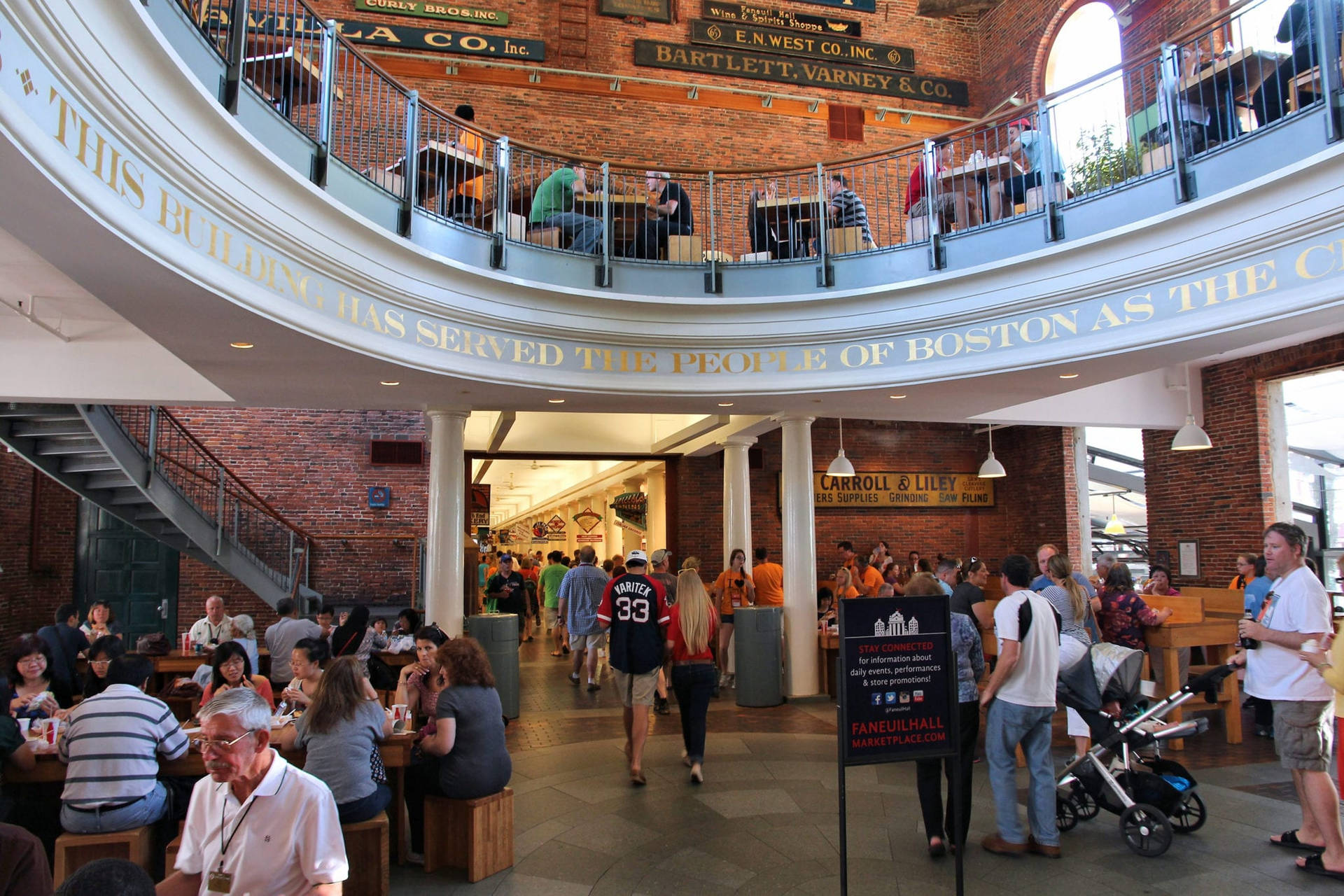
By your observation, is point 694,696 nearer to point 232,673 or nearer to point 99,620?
point 232,673

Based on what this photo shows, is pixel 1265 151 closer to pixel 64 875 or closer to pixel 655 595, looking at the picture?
pixel 655 595

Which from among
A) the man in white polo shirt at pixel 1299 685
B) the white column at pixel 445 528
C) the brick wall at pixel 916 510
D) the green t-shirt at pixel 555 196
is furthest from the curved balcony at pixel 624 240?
the brick wall at pixel 916 510

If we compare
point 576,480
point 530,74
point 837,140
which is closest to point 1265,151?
point 837,140

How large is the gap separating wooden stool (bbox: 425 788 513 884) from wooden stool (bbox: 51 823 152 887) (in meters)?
1.45

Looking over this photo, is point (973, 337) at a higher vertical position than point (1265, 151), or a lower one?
lower

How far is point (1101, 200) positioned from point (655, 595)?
16.7ft

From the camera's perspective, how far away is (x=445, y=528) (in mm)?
9633

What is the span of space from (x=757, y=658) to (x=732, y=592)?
3.42 ft

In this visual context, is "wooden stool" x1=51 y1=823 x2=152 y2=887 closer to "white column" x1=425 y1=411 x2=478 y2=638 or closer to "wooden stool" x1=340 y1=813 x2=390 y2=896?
"wooden stool" x1=340 y1=813 x2=390 y2=896

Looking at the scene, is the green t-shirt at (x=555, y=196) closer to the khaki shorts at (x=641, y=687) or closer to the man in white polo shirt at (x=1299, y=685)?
Result: the khaki shorts at (x=641, y=687)

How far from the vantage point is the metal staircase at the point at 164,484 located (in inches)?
416

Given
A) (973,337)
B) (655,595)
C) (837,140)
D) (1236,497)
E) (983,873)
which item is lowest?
(983,873)

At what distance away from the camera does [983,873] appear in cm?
487

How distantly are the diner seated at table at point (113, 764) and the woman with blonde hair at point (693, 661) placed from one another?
353 cm
